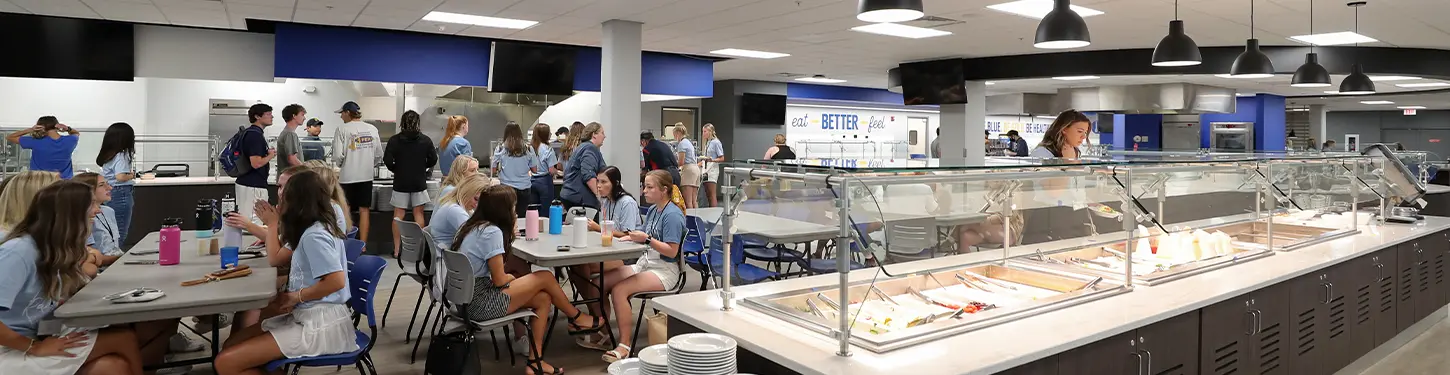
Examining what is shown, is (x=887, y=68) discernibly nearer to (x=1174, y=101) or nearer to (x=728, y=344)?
(x=1174, y=101)

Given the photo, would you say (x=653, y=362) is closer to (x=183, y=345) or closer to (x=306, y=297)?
(x=306, y=297)

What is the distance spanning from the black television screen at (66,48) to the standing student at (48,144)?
4.50ft

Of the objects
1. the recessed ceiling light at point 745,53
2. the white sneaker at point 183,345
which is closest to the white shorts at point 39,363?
the white sneaker at point 183,345

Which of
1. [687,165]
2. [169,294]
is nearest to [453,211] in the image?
[169,294]

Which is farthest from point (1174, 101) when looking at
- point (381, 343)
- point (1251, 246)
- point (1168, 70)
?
point (381, 343)

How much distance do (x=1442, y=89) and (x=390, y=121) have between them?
16.4 meters

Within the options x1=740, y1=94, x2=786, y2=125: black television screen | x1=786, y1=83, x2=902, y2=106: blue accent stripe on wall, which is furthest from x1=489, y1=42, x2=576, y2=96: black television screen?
x1=786, y1=83, x2=902, y2=106: blue accent stripe on wall

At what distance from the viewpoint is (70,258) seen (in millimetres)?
2896

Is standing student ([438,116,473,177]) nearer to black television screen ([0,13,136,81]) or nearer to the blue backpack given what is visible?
the blue backpack

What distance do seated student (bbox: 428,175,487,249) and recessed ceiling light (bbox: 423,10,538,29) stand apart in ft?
10.2

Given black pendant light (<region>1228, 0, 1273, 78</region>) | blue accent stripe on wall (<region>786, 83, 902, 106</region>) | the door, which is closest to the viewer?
black pendant light (<region>1228, 0, 1273, 78</region>)

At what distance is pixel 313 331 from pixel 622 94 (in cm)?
479

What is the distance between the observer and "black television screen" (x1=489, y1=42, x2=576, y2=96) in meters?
8.87

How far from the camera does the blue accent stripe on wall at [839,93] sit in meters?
14.9
